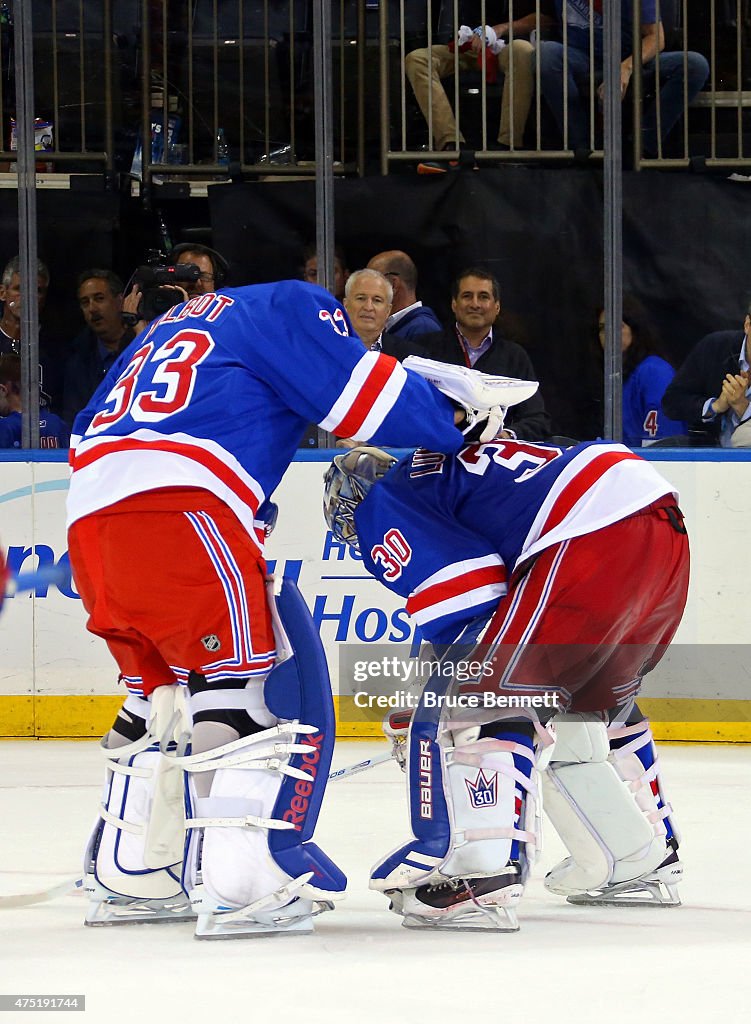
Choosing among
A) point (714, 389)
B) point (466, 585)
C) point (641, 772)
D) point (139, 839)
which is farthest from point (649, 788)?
point (714, 389)

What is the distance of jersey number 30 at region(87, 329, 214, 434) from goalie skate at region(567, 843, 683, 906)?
1.17 m

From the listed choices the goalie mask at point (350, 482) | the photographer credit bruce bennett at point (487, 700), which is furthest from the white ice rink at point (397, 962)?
the goalie mask at point (350, 482)

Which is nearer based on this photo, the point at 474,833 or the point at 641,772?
the point at 474,833

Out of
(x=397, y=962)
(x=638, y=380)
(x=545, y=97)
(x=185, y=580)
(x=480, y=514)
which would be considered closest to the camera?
(x=397, y=962)

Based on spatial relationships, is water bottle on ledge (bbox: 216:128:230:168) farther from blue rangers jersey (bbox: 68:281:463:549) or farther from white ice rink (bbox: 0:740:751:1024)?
blue rangers jersey (bbox: 68:281:463:549)

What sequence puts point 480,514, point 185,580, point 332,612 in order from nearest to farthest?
point 185,580, point 480,514, point 332,612

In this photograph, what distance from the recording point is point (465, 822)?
8.72 ft

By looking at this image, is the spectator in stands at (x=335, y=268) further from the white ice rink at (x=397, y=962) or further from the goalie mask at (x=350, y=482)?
the goalie mask at (x=350, y=482)

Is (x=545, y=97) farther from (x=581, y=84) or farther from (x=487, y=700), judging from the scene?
(x=487, y=700)

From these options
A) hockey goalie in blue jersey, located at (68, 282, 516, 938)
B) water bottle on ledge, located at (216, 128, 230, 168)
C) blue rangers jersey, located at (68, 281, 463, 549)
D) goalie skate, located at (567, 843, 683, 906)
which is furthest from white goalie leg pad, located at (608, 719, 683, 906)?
water bottle on ledge, located at (216, 128, 230, 168)

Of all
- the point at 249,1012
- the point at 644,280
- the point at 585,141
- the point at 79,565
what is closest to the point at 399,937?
the point at 249,1012

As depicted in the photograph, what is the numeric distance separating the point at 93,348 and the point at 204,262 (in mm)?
515

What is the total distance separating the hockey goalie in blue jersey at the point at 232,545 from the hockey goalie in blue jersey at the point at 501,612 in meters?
0.13

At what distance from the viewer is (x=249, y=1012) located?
211 cm
